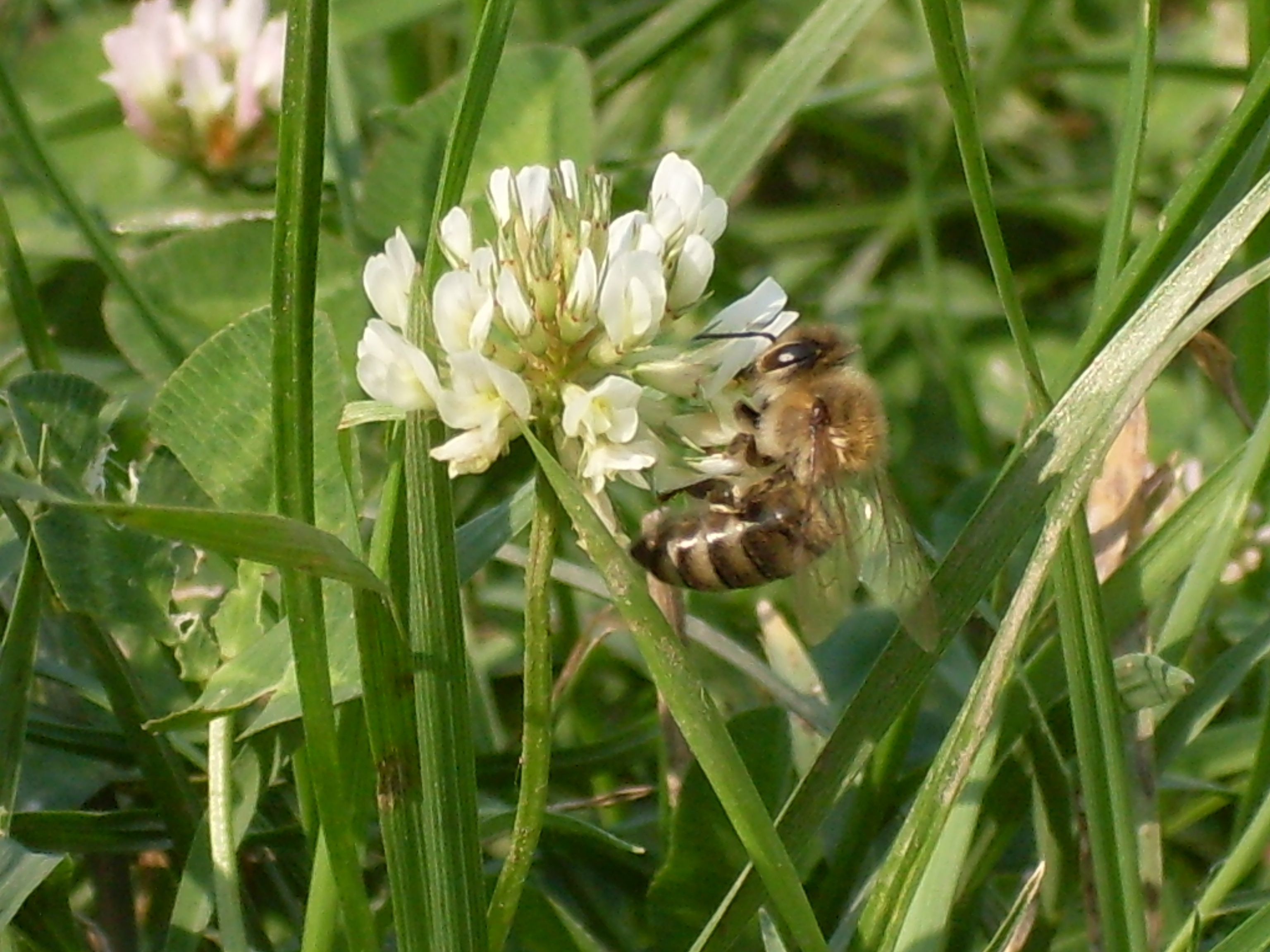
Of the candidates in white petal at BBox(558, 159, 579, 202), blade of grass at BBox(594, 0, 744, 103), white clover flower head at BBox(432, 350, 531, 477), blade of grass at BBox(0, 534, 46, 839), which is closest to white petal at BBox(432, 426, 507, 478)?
white clover flower head at BBox(432, 350, 531, 477)

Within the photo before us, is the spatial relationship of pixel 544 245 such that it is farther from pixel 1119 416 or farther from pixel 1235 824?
pixel 1235 824

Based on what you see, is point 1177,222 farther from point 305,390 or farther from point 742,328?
point 305,390

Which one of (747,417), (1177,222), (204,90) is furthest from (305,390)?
(204,90)

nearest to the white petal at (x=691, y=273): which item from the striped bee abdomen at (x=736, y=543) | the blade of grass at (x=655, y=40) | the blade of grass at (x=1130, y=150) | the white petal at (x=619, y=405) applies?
the white petal at (x=619, y=405)

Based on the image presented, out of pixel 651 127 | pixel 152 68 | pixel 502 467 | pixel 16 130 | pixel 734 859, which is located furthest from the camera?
pixel 651 127

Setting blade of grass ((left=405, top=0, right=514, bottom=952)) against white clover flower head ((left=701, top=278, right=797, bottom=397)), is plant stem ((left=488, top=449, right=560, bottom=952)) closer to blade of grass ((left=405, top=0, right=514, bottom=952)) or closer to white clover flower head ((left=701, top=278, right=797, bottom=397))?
blade of grass ((left=405, top=0, right=514, bottom=952))

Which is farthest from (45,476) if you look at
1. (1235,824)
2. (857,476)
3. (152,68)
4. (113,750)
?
(152,68)
